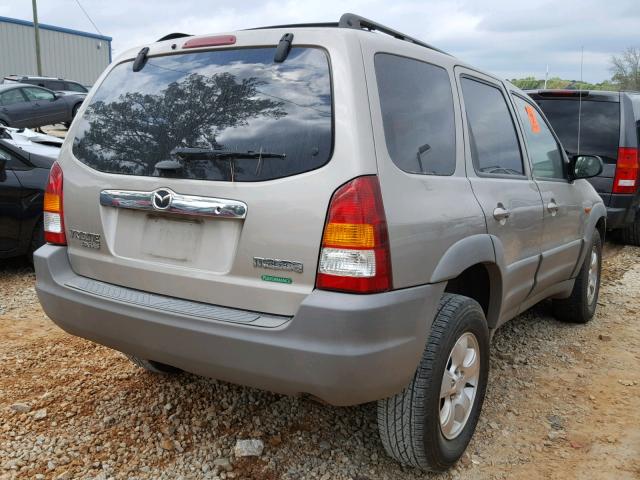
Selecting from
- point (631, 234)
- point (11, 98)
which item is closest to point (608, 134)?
point (631, 234)

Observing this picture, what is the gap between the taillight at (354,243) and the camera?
205cm

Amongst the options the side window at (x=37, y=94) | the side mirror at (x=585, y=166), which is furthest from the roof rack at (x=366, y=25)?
the side window at (x=37, y=94)

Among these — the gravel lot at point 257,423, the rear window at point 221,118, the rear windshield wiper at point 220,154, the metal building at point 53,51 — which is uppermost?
the metal building at point 53,51

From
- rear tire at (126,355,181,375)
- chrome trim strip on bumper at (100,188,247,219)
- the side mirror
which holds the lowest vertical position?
rear tire at (126,355,181,375)

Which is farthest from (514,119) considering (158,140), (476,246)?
(158,140)

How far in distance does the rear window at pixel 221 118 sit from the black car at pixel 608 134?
4.92 m

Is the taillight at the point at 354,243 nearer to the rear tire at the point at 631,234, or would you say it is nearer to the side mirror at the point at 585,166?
the side mirror at the point at 585,166

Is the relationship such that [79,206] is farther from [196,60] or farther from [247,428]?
[247,428]

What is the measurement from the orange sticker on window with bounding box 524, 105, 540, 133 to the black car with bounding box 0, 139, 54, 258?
166 inches

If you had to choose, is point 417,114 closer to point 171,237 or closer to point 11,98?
point 171,237

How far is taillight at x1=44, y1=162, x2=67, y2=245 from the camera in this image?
268cm

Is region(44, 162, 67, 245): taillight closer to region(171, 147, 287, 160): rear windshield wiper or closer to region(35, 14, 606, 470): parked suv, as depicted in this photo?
region(35, 14, 606, 470): parked suv

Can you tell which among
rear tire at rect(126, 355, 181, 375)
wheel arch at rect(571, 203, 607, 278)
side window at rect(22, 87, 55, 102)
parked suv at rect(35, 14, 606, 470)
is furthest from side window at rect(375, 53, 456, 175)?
side window at rect(22, 87, 55, 102)

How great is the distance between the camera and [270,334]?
210cm
